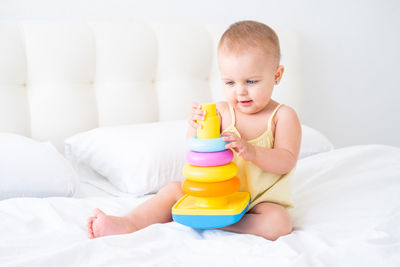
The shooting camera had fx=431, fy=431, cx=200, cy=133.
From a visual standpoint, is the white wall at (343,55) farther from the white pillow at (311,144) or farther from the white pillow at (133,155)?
the white pillow at (133,155)

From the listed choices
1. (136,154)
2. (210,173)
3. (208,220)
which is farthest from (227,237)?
(136,154)

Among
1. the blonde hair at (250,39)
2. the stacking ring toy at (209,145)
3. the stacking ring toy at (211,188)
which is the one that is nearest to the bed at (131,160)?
the stacking ring toy at (211,188)

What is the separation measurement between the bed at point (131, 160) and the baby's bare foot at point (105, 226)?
32 millimetres

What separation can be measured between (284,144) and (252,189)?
0.16 m

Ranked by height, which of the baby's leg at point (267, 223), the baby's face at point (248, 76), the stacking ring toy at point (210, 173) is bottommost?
the baby's leg at point (267, 223)

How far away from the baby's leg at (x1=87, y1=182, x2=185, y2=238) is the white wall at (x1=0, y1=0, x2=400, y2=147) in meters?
1.29

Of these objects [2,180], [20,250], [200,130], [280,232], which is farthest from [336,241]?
[2,180]

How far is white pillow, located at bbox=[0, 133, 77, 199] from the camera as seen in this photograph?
1.34m

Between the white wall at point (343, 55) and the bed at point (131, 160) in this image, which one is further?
the white wall at point (343, 55)

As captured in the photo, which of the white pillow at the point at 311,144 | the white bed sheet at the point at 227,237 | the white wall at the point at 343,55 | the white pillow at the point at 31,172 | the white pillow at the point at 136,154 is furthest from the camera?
the white wall at the point at 343,55

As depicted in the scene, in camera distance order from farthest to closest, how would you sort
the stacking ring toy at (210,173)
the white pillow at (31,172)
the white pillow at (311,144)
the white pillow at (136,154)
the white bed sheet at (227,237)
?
the white pillow at (311,144) < the white pillow at (136,154) < the white pillow at (31,172) < the stacking ring toy at (210,173) < the white bed sheet at (227,237)

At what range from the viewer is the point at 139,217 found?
1.16m

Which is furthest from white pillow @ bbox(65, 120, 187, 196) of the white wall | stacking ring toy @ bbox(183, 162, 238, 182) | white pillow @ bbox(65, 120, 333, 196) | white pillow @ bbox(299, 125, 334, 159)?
the white wall

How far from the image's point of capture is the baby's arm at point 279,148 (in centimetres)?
108
